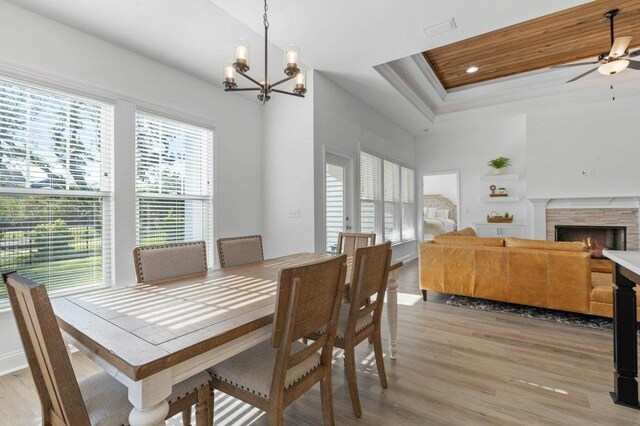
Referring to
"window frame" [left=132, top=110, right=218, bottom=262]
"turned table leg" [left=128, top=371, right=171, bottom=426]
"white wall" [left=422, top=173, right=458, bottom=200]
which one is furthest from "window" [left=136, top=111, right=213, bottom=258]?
"white wall" [left=422, top=173, right=458, bottom=200]

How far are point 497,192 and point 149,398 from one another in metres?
7.16

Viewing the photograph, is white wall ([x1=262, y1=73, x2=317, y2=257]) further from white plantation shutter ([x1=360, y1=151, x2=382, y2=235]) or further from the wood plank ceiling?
the wood plank ceiling

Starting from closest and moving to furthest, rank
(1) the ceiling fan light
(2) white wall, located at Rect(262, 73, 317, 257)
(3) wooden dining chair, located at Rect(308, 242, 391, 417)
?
1. (3) wooden dining chair, located at Rect(308, 242, 391, 417)
2. (1) the ceiling fan light
3. (2) white wall, located at Rect(262, 73, 317, 257)

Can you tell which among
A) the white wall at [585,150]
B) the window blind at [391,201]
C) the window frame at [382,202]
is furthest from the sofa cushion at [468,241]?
the white wall at [585,150]

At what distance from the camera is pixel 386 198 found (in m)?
6.08

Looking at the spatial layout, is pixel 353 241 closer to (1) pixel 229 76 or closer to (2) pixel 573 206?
(1) pixel 229 76

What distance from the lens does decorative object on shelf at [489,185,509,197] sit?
21.3 ft

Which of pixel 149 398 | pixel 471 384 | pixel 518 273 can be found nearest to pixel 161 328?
pixel 149 398

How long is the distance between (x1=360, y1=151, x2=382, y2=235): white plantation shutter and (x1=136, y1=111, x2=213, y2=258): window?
2.42 meters

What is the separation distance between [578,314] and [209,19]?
15.6ft

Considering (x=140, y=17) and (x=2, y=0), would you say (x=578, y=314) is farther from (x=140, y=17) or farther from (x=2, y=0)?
(x=2, y=0)

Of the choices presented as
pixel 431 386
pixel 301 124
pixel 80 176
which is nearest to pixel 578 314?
pixel 431 386

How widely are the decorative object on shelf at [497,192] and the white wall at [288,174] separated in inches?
180

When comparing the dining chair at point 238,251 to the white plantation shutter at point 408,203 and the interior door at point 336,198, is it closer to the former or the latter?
the interior door at point 336,198
